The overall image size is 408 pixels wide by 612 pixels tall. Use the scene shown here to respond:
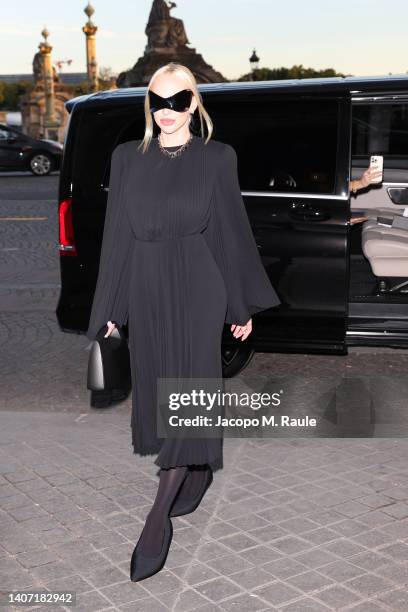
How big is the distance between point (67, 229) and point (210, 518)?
2536 millimetres

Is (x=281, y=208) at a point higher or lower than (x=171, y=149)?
lower

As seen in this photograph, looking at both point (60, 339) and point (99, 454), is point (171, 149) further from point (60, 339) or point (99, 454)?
point (60, 339)

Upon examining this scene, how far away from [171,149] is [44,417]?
250cm

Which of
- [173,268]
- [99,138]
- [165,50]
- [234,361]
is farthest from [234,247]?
[165,50]

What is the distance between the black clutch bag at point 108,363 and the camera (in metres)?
3.64

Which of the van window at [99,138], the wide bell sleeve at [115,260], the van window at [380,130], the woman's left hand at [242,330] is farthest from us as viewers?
the van window at [380,130]

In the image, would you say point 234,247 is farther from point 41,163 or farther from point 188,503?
point 41,163

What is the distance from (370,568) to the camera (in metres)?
3.54

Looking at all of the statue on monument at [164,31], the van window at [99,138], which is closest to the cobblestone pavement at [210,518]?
the van window at [99,138]

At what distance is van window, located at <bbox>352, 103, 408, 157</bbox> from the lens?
6.98 meters

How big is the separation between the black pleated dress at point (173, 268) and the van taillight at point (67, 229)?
222 centimetres

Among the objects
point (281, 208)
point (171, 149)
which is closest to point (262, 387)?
point (281, 208)

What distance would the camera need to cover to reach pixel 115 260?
3668 millimetres

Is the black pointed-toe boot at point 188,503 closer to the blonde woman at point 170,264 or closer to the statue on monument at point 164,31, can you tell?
the blonde woman at point 170,264
